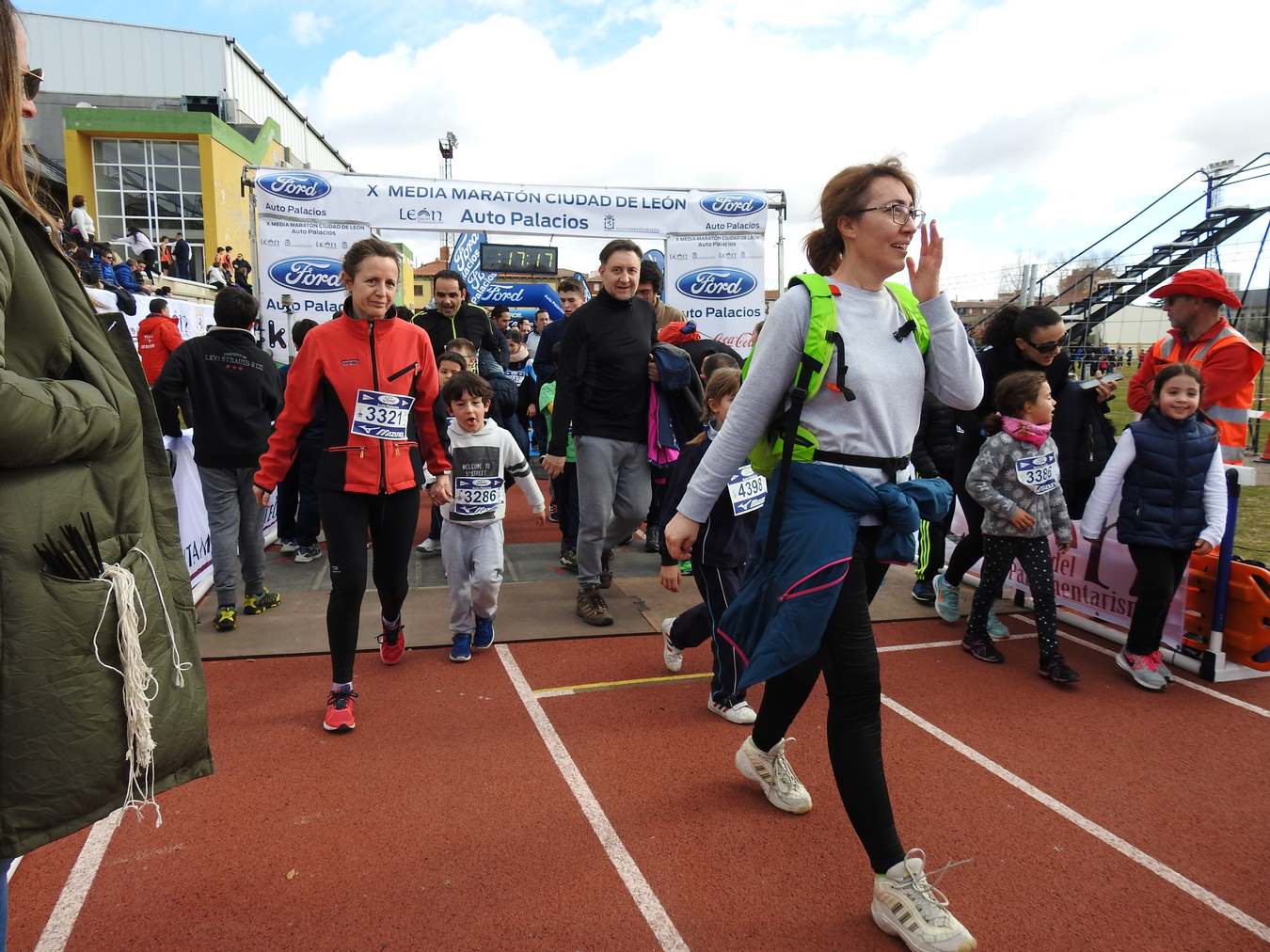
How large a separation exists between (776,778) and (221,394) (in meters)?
3.99

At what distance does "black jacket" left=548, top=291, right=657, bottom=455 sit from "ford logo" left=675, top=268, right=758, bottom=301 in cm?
672

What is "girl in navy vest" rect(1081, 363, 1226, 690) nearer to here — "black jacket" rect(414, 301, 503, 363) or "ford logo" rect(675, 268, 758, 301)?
"black jacket" rect(414, 301, 503, 363)

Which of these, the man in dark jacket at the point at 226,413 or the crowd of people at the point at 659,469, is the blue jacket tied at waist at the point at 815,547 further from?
the man in dark jacket at the point at 226,413

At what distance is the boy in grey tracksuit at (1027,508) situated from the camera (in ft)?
14.8

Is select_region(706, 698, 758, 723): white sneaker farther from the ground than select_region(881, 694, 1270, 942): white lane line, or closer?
farther from the ground

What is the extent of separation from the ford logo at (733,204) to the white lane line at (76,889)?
33.7 ft

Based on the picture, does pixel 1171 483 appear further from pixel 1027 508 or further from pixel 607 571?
pixel 607 571

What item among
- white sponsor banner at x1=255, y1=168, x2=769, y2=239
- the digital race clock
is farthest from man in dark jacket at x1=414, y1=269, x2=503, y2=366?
the digital race clock

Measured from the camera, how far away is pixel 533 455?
12406mm

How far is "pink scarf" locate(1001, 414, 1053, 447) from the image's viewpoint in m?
4.57

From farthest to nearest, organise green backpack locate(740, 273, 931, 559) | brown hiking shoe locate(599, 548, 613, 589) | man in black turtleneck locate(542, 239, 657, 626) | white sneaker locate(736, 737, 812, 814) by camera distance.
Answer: brown hiking shoe locate(599, 548, 613, 589), man in black turtleneck locate(542, 239, 657, 626), white sneaker locate(736, 737, 812, 814), green backpack locate(740, 273, 931, 559)

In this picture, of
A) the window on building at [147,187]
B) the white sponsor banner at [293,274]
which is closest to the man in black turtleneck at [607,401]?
the white sponsor banner at [293,274]

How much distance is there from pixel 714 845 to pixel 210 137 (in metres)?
34.8

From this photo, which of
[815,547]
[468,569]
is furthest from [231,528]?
[815,547]
